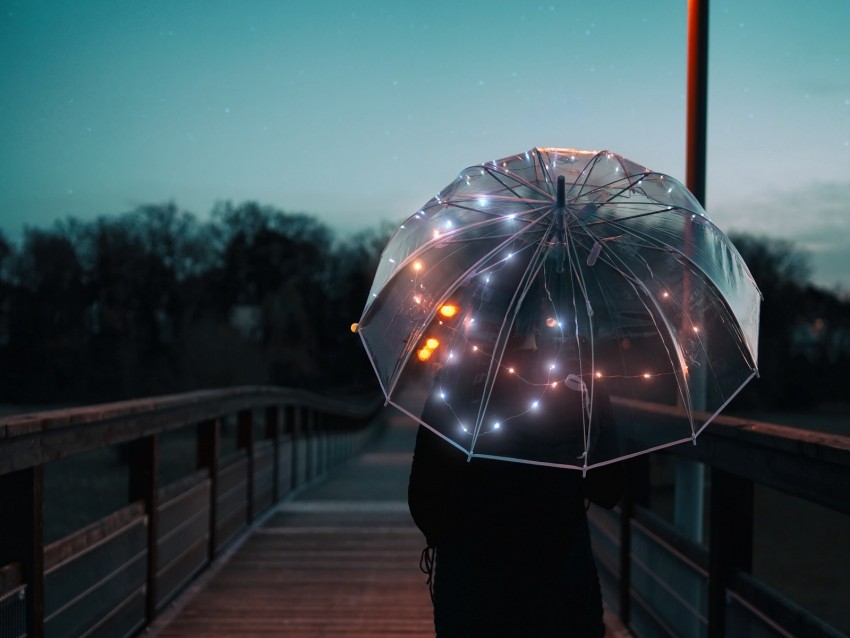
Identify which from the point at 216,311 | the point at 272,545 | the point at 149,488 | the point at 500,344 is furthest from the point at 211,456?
the point at 216,311

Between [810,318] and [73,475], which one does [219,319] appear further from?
[810,318]

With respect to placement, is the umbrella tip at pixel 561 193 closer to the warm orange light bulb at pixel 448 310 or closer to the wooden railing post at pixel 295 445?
the warm orange light bulb at pixel 448 310

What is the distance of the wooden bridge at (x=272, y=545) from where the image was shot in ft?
9.77

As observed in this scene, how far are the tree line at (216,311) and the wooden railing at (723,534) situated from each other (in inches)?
1679

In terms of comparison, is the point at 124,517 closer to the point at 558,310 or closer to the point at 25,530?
the point at 25,530

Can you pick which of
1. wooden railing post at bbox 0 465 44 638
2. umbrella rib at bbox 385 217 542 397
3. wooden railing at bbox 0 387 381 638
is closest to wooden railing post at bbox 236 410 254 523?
wooden railing at bbox 0 387 381 638

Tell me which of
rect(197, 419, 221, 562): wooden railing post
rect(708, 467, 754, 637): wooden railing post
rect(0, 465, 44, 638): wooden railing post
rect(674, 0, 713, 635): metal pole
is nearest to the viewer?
rect(0, 465, 44, 638): wooden railing post

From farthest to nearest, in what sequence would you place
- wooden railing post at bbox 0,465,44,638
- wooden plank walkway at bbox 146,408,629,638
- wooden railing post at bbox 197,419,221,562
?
wooden railing post at bbox 197,419,221,562, wooden plank walkway at bbox 146,408,629,638, wooden railing post at bbox 0,465,44,638

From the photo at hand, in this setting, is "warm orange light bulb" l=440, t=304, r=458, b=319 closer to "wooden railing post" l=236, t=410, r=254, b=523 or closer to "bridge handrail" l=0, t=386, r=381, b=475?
"bridge handrail" l=0, t=386, r=381, b=475

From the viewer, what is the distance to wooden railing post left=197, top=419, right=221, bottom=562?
5.71m

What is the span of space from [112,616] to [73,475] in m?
36.3

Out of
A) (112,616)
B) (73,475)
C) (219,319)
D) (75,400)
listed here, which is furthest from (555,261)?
(219,319)

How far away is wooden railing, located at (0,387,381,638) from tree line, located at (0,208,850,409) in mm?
40461

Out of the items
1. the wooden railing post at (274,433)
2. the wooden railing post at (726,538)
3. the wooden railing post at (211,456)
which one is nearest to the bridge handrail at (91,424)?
the wooden railing post at (211,456)
